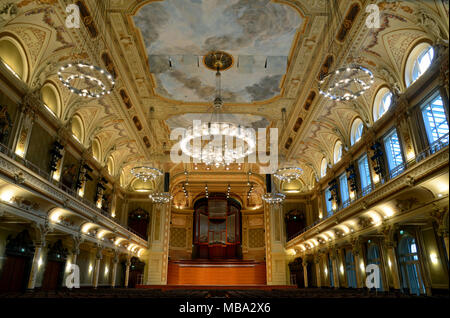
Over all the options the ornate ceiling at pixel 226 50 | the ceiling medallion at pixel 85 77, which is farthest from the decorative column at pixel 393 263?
the ceiling medallion at pixel 85 77

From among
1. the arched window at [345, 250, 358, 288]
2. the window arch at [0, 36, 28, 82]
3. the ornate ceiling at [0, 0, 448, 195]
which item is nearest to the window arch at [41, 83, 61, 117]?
the ornate ceiling at [0, 0, 448, 195]

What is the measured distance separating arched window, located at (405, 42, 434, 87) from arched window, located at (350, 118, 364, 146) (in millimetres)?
3542

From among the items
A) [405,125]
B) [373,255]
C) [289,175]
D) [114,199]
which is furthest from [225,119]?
[373,255]

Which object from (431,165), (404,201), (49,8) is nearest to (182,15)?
(49,8)

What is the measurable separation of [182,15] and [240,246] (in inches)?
739

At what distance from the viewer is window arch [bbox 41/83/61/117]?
1088 cm

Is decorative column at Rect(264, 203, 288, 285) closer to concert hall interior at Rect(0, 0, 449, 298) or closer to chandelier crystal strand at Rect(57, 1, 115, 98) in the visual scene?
concert hall interior at Rect(0, 0, 449, 298)

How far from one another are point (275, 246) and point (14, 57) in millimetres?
15675

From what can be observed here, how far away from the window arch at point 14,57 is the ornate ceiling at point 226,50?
183 millimetres

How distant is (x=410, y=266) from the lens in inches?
412

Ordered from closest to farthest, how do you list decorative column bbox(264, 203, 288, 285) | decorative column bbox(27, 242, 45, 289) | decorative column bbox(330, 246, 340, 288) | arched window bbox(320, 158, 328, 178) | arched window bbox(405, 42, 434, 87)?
arched window bbox(405, 42, 434, 87) < decorative column bbox(27, 242, 45, 289) < decorative column bbox(330, 246, 340, 288) < arched window bbox(320, 158, 328, 178) < decorative column bbox(264, 203, 288, 285)

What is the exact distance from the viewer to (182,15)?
9375 mm

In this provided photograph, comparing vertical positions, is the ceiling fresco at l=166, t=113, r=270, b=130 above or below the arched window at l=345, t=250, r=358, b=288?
above
